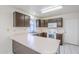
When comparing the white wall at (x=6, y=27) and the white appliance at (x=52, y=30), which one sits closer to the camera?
the white wall at (x=6, y=27)

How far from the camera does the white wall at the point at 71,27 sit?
4734mm

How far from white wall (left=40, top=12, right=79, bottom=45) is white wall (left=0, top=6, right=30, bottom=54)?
11.8ft

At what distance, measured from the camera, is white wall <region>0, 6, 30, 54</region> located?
2.70m

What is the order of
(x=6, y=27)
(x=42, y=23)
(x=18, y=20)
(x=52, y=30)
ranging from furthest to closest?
(x=42, y=23)
(x=52, y=30)
(x=18, y=20)
(x=6, y=27)

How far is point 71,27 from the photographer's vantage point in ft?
16.2

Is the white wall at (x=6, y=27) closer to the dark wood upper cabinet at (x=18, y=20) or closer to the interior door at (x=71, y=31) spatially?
the dark wood upper cabinet at (x=18, y=20)

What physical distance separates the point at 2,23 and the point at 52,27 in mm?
3611

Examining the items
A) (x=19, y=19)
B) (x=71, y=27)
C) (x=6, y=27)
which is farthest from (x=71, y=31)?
(x=6, y=27)

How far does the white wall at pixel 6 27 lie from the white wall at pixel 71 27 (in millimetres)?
3609

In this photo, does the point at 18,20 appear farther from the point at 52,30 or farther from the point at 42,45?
the point at 52,30

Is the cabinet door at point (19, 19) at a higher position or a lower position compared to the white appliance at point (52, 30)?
higher

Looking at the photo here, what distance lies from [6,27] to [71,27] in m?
3.94

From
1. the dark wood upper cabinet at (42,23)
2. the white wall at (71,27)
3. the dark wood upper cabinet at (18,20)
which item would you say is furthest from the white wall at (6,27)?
the white wall at (71,27)
